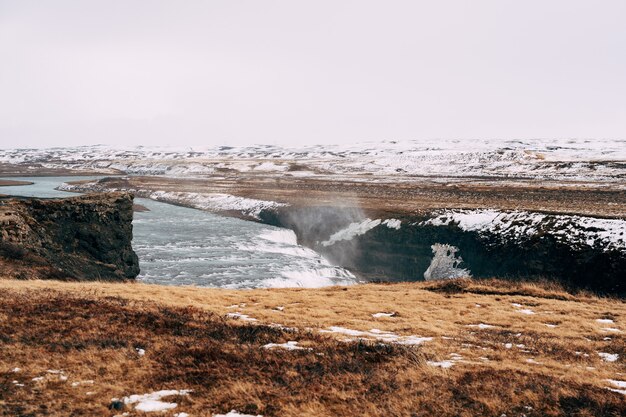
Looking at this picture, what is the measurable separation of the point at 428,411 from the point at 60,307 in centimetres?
1265

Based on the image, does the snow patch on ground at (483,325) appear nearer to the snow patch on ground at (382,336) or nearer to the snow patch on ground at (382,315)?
the snow patch on ground at (382,315)

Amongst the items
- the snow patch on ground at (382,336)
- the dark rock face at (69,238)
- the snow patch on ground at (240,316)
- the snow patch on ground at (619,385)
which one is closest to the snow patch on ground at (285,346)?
the snow patch on ground at (382,336)

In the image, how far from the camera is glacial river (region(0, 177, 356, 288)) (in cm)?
3706

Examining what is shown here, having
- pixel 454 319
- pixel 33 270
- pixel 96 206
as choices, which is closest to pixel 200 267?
pixel 96 206

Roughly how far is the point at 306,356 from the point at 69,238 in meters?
27.2

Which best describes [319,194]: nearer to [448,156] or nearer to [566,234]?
[566,234]

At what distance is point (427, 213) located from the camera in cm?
4759

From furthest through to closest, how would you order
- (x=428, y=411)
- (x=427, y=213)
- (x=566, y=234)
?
(x=427, y=213) → (x=566, y=234) → (x=428, y=411)

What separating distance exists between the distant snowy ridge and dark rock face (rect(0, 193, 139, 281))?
93.9ft

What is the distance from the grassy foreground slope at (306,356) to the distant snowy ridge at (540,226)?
41.3 ft

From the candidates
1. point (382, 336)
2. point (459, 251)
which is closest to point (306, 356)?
point (382, 336)

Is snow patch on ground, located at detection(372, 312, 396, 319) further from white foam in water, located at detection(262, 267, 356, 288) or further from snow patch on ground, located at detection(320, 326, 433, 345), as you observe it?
white foam in water, located at detection(262, 267, 356, 288)

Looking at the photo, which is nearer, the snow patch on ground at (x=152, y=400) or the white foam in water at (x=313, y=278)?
the snow patch on ground at (x=152, y=400)

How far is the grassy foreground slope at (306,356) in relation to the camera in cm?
820
